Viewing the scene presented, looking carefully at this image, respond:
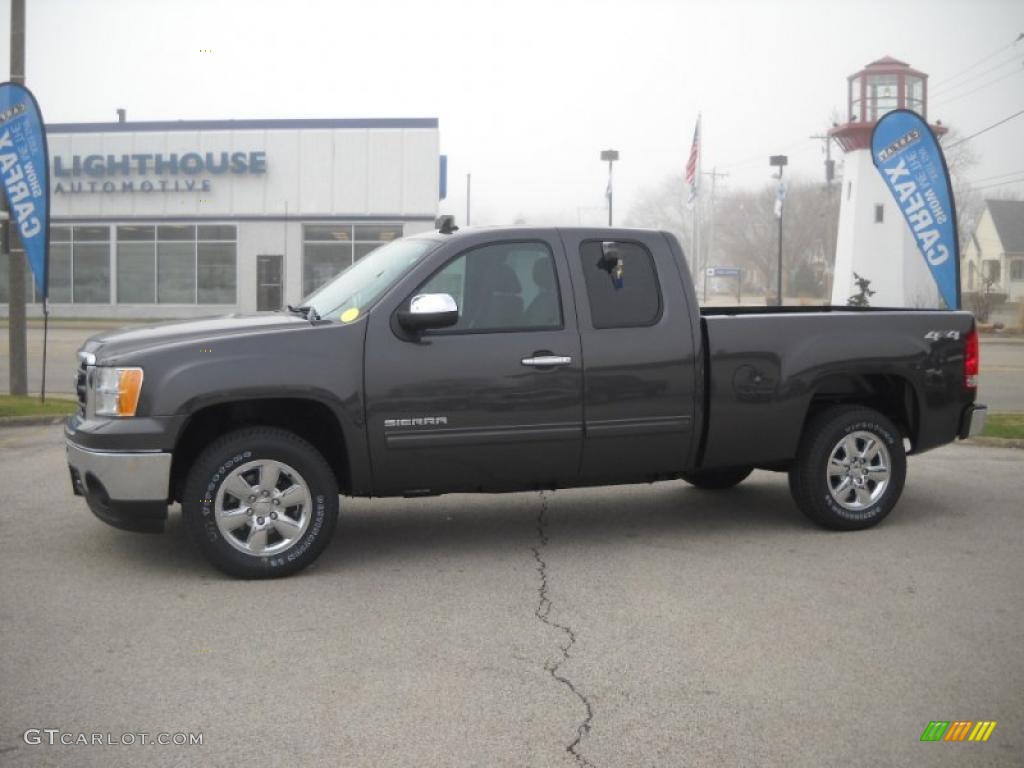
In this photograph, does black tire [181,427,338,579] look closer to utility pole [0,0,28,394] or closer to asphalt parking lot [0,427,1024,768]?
asphalt parking lot [0,427,1024,768]

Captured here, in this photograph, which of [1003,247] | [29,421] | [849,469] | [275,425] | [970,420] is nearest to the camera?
[275,425]

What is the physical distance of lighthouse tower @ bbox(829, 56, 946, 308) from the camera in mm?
44188

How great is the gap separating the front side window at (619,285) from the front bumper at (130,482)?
2.60m

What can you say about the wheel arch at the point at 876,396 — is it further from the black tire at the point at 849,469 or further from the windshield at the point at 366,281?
the windshield at the point at 366,281

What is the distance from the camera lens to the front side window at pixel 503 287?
651 centimetres

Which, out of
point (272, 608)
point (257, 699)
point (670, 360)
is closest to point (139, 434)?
point (272, 608)

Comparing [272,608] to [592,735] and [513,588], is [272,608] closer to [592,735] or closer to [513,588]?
[513,588]

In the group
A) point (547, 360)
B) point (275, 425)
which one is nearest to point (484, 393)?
point (547, 360)

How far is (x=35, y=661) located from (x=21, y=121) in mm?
10271

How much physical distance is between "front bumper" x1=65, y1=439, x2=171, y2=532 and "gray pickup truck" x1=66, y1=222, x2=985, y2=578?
0.03ft

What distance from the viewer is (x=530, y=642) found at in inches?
201

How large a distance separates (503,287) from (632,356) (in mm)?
865

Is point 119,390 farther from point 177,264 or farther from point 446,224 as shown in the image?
point 177,264

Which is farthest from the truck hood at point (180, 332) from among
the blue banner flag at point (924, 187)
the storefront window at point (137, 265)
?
the storefront window at point (137, 265)
